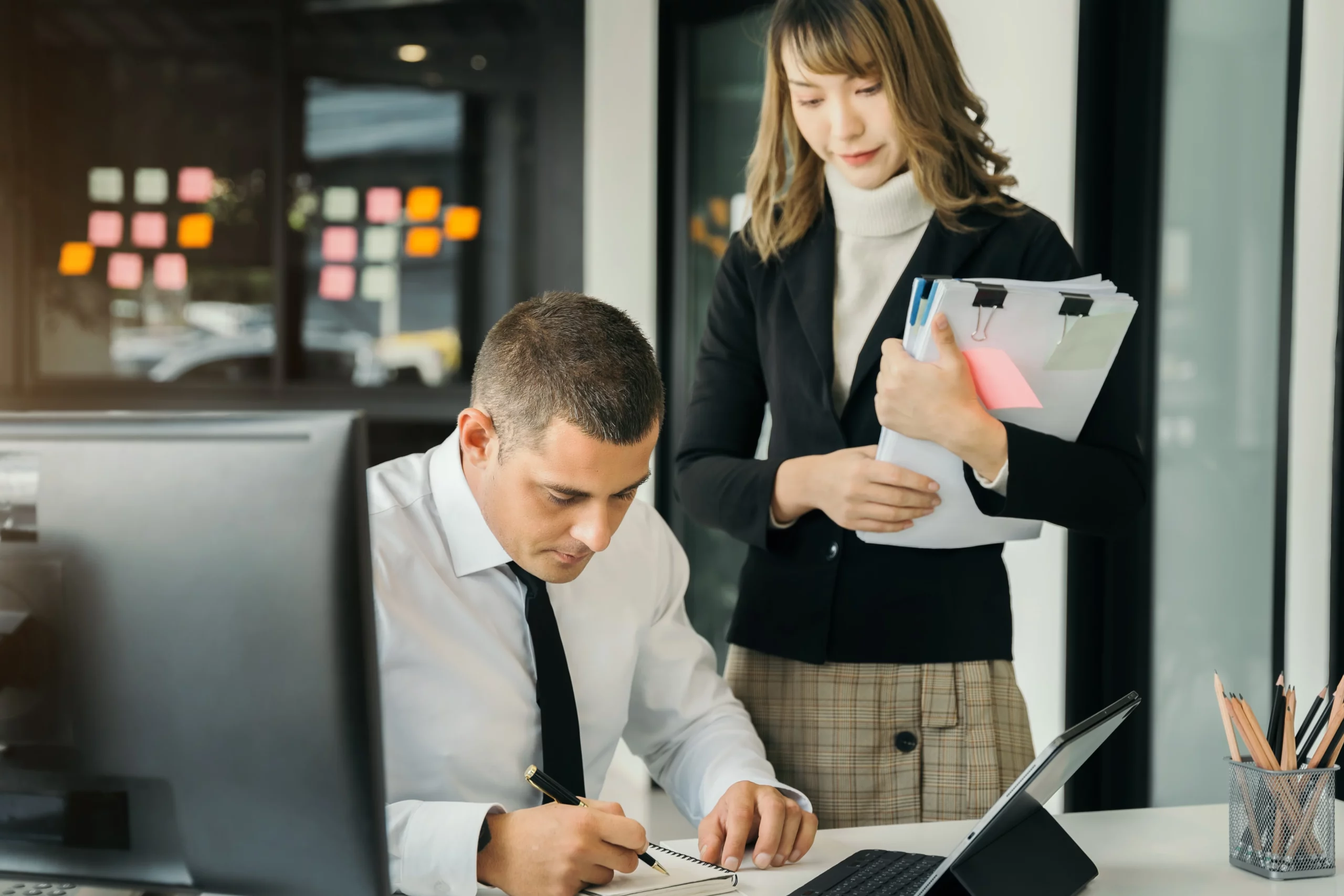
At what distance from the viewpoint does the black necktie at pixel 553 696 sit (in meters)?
1.17

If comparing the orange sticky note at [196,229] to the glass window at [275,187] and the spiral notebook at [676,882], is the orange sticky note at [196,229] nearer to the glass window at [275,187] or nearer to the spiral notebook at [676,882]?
the glass window at [275,187]

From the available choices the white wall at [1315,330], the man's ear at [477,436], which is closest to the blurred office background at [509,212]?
the white wall at [1315,330]

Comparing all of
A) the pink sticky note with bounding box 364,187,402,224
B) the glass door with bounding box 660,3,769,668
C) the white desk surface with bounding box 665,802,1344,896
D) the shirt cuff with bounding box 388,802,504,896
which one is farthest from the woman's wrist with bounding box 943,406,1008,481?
the pink sticky note with bounding box 364,187,402,224

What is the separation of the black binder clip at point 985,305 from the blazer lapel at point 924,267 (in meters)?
0.18

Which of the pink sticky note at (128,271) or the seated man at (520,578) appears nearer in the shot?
the seated man at (520,578)

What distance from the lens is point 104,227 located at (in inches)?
133

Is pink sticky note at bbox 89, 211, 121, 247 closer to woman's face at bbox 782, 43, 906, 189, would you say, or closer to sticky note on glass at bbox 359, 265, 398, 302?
sticky note on glass at bbox 359, 265, 398, 302

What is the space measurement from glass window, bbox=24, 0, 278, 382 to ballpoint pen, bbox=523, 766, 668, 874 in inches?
104

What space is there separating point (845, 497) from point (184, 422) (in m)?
0.74

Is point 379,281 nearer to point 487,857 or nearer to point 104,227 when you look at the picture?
point 104,227

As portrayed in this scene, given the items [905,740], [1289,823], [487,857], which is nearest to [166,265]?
[905,740]

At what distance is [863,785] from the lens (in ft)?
4.50

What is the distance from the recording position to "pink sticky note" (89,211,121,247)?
337 centimetres

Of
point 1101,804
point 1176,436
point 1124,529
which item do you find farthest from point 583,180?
point 1124,529
